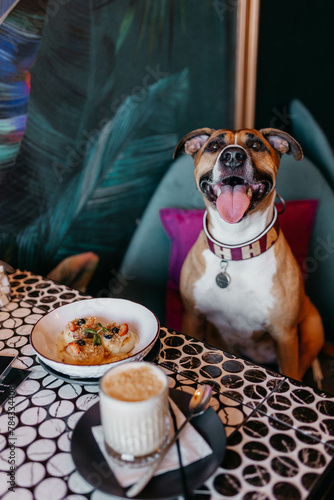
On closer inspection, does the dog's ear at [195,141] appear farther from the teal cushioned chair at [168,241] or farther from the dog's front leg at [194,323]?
the dog's front leg at [194,323]

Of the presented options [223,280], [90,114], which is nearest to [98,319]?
[223,280]

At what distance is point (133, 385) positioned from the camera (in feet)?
2.39

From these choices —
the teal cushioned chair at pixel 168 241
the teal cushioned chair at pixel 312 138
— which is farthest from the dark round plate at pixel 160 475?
the teal cushioned chair at pixel 312 138

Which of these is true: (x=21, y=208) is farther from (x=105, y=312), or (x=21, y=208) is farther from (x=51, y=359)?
A: (x=51, y=359)

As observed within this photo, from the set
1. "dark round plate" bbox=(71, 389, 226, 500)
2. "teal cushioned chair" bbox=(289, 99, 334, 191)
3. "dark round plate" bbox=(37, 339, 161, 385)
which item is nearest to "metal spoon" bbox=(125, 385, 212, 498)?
"dark round plate" bbox=(71, 389, 226, 500)

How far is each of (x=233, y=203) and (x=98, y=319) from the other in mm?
537

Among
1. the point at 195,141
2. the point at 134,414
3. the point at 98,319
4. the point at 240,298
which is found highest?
the point at 195,141

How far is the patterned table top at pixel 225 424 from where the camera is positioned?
0.70 m

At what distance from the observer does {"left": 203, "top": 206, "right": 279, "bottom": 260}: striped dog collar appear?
1352 millimetres

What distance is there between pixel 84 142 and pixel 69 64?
0.99 ft

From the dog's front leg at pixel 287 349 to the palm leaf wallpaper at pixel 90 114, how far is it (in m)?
Result: 0.93

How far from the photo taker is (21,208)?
5.26 ft

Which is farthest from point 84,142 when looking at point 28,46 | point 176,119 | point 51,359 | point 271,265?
point 51,359

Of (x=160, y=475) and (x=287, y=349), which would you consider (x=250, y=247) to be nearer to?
(x=287, y=349)
